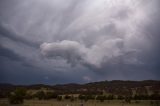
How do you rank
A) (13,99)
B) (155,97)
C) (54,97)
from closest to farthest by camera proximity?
(13,99)
(155,97)
(54,97)

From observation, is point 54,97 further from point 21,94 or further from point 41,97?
point 21,94

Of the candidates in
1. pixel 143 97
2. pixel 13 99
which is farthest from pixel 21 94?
pixel 143 97

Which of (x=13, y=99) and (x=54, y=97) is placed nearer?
(x=13, y=99)

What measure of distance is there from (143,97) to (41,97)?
4857cm

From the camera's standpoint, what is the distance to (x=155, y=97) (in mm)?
120125

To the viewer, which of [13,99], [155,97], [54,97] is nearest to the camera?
[13,99]

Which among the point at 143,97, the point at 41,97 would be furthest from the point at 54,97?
the point at 143,97

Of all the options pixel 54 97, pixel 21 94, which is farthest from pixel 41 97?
pixel 21 94

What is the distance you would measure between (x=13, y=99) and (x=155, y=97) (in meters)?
67.7

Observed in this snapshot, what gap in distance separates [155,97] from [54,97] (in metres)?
48.6

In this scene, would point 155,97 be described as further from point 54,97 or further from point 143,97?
point 54,97

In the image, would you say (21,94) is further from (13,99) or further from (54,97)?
(54,97)

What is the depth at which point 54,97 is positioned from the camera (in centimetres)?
12938

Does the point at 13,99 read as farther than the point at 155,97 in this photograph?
No
